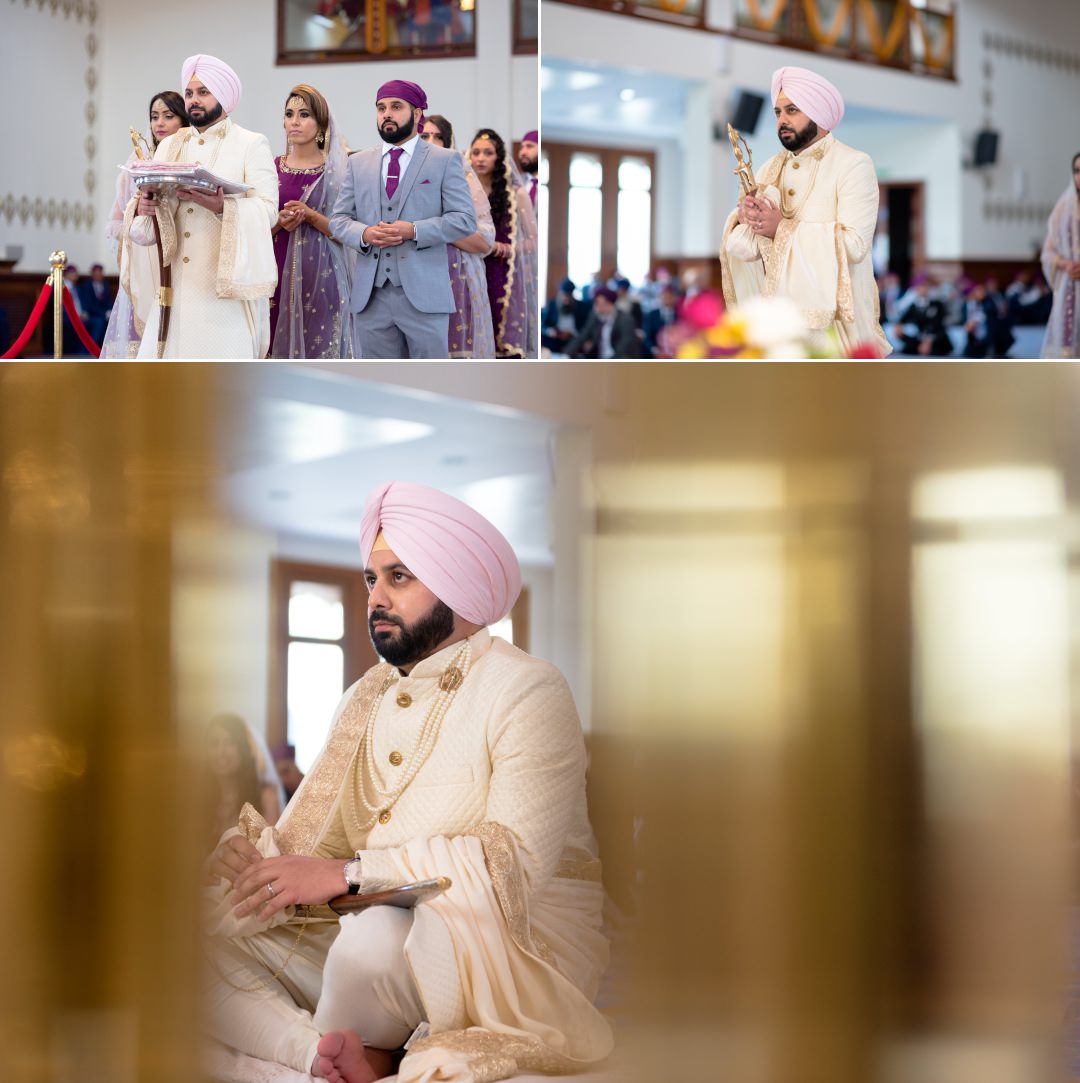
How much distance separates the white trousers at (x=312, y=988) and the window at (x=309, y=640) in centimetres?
54

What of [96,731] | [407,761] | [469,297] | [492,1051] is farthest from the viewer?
[469,297]

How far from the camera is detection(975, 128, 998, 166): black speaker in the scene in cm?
491

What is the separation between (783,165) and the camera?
15.7ft

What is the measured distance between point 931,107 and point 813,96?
0.39 metres

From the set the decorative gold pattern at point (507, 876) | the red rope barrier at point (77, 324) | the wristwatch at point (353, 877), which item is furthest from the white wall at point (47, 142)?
the decorative gold pattern at point (507, 876)

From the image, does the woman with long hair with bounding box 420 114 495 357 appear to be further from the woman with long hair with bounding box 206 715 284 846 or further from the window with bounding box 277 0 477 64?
the woman with long hair with bounding box 206 715 284 846

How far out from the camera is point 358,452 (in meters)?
4.63

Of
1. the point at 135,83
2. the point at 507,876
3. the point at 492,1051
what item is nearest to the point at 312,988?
the point at 492,1051

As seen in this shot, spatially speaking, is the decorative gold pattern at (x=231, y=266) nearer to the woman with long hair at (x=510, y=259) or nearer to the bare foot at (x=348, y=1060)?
the woman with long hair at (x=510, y=259)

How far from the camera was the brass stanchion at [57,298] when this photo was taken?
4773mm

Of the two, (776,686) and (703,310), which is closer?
(776,686)

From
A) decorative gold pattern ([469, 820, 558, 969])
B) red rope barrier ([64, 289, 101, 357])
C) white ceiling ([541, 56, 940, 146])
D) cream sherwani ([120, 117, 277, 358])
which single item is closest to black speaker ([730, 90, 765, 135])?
white ceiling ([541, 56, 940, 146])

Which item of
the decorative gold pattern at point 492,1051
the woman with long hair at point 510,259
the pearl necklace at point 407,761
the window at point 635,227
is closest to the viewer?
the decorative gold pattern at point 492,1051

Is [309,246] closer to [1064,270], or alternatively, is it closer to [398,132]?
[398,132]
